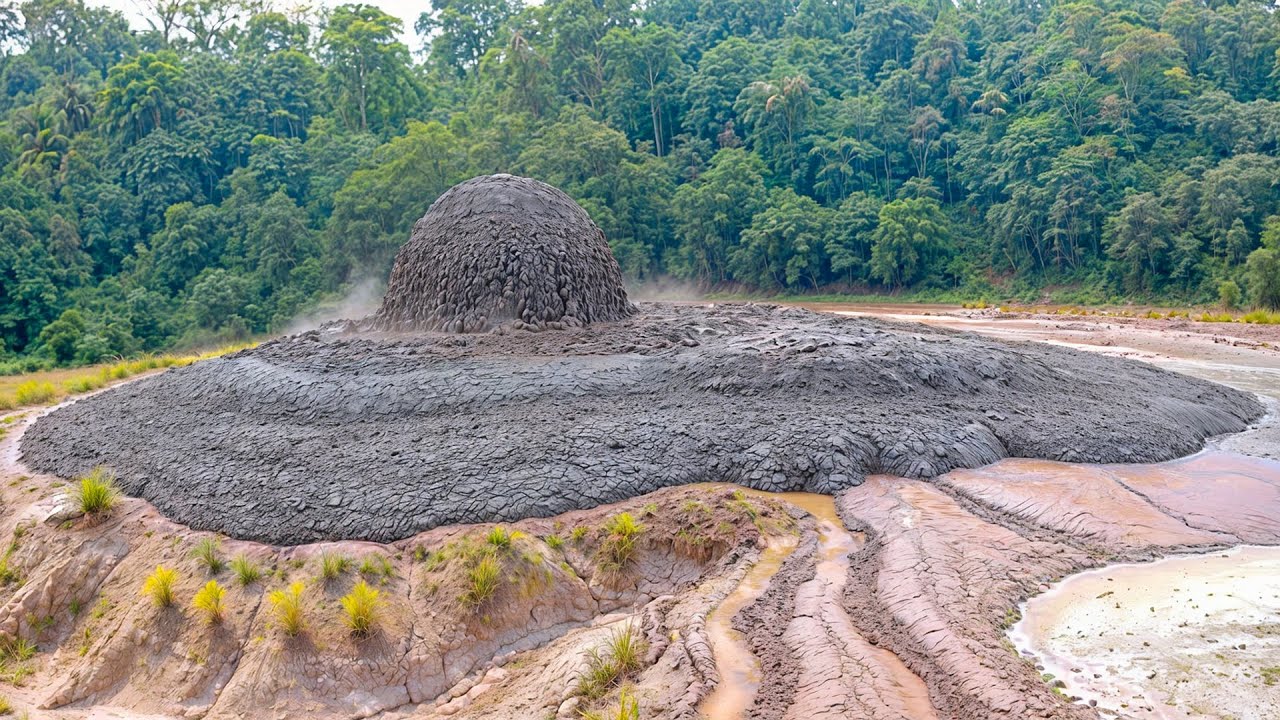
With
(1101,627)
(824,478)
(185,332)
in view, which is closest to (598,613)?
(824,478)

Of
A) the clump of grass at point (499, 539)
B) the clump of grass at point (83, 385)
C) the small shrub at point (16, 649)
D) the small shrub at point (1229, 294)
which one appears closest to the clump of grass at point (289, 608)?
the clump of grass at point (499, 539)

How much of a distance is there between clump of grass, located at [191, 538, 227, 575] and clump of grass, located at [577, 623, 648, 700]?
4.30m

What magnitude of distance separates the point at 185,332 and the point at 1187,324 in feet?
137

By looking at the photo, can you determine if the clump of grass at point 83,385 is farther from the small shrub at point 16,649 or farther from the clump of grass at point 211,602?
the clump of grass at point 211,602

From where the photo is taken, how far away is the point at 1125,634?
7.01m

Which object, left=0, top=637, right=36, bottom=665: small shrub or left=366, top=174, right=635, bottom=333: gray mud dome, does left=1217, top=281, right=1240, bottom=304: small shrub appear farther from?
left=0, top=637, right=36, bottom=665: small shrub

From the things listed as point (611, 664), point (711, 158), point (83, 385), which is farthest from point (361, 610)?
point (711, 158)

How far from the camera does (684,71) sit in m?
55.8

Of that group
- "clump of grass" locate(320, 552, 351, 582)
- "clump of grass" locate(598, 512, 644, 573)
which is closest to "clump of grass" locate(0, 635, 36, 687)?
"clump of grass" locate(320, 552, 351, 582)

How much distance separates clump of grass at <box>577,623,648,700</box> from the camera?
264 inches

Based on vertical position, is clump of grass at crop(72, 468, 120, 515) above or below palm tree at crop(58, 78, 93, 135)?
below

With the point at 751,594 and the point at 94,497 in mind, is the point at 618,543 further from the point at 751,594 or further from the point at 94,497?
the point at 94,497

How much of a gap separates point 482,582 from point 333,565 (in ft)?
4.97

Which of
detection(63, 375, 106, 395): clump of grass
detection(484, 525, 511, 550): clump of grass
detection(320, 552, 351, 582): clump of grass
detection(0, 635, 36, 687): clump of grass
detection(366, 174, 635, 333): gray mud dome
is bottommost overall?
detection(0, 635, 36, 687): clump of grass
